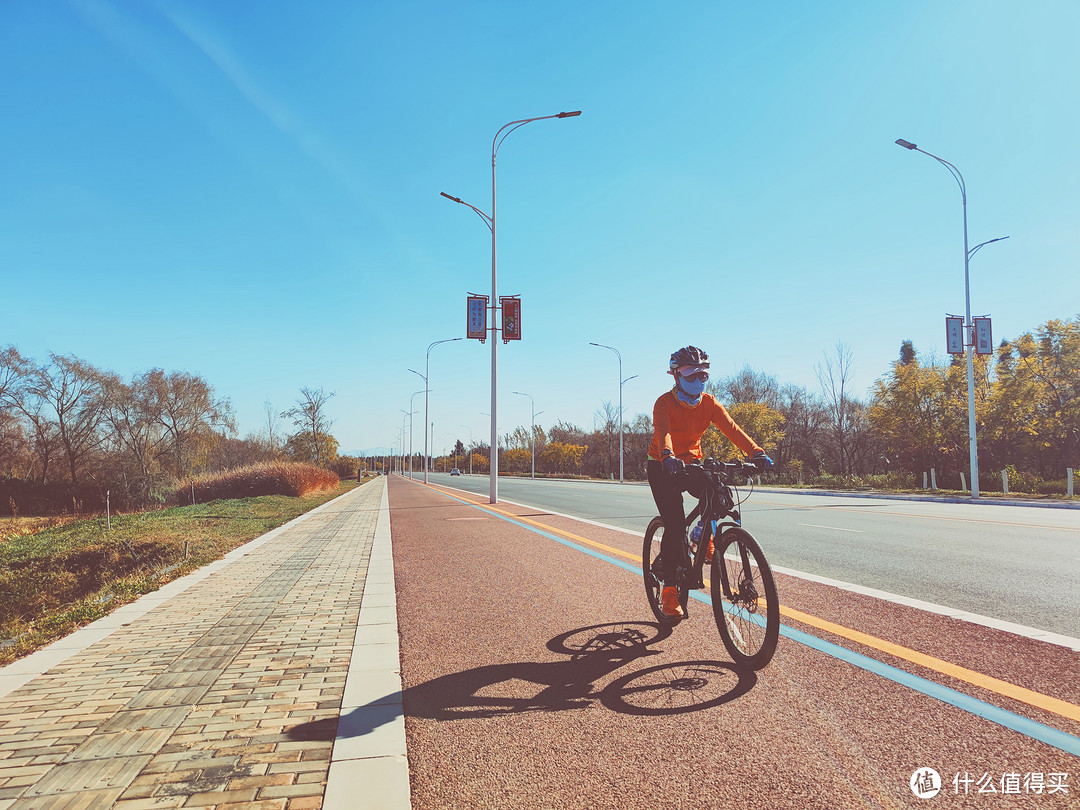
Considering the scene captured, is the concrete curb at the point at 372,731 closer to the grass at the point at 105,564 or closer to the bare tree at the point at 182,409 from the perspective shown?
the grass at the point at 105,564

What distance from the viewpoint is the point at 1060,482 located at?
2691 centimetres

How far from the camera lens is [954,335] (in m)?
25.6

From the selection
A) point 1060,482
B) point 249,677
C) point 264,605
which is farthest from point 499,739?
point 1060,482

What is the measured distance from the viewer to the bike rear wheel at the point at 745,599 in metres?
3.53

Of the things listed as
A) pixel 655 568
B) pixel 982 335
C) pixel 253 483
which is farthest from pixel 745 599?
pixel 253 483

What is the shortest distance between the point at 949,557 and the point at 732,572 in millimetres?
5860

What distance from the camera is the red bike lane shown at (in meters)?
2.39

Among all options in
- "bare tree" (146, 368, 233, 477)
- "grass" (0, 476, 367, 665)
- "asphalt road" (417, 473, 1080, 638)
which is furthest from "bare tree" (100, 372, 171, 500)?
"asphalt road" (417, 473, 1080, 638)

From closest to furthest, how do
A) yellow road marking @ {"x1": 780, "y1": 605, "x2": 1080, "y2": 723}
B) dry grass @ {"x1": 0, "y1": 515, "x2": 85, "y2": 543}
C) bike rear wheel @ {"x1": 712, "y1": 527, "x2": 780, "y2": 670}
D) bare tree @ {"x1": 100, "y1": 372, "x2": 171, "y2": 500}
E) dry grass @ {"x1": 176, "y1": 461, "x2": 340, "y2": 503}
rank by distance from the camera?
1. yellow road marking @ {"x1": 780, "y1": 605, "x2": 1080, "y2": 723}
2. bike rear wheel @ {"x1": 712, "y1": 527, "x2": 780, "y2": 670}
3. dry grass @ {"x1": 0, "y1": 515, "x2": 85, "y2": 543}
4. dry grass @ {"x1": 176, "y1": 461, "x2": 340, "y2": 503}
5. bare tree @ {"x1": 100, "y1": 372, "x2": 171, "y2": 500}

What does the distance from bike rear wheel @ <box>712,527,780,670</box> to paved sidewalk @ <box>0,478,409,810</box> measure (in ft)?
6.68

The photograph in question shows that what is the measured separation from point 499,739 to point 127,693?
2.27 m

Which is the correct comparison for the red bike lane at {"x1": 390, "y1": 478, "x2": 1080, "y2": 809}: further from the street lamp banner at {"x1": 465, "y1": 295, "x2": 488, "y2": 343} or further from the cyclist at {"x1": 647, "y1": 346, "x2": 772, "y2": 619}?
the street lamp banner at {"x1": 465, "y1": 295, "x2": 488, "y2": 343}

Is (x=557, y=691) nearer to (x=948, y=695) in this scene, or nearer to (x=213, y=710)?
(x=213, y=710)

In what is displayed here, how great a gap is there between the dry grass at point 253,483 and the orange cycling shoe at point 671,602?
29.3 m
